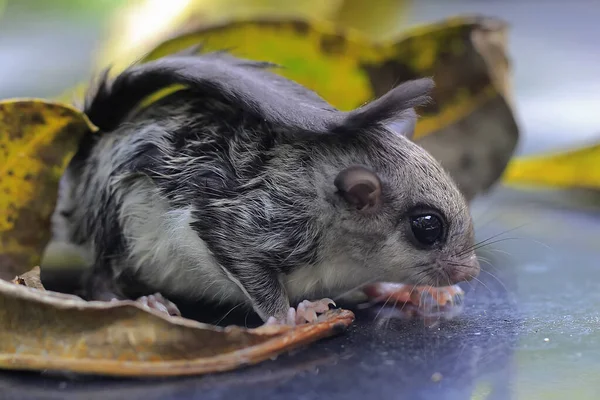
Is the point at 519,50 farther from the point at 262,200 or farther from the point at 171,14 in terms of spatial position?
the point at 262,200

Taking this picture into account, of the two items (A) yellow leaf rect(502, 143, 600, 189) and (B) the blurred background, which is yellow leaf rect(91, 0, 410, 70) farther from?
(A) yellow leaf rect(502, 143, 600, 189)

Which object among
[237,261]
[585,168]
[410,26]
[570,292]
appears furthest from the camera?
[410,26]

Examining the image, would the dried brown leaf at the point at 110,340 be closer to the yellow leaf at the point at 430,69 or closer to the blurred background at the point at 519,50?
the yellow leaf at the point at 430,69

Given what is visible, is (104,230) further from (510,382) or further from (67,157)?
(510,382)

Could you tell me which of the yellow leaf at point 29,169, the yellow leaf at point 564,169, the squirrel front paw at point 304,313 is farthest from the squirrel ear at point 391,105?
the yellow leaf at point 564,169

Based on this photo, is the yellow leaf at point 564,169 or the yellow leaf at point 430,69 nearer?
the yellow leaf at point 430,69

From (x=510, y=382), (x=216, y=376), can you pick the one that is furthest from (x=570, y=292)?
(x=216, y=376)
